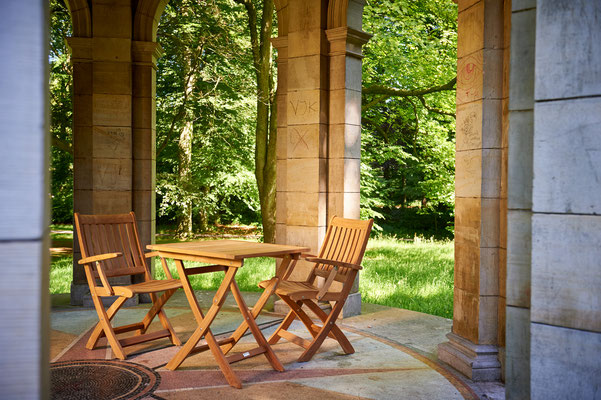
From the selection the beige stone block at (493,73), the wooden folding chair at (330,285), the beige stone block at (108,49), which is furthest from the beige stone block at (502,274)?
the beige stone block at (108,49)

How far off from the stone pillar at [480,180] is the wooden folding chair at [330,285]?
96 centimetres

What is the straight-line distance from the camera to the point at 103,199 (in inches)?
285

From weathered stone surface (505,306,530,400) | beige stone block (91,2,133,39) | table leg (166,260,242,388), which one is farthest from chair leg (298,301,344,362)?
beige stone block (91,2,133,39)

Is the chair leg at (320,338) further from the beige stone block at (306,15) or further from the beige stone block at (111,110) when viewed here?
the beige stone block at (111,110)

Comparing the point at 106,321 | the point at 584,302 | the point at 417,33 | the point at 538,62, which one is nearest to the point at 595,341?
the point at 584,302

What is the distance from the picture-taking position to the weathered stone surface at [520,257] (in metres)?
2.63

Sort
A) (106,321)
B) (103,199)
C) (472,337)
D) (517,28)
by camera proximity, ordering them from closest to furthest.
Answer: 1. (517,28)
2. (472,337)
3. (106,321)
4. (103,199)

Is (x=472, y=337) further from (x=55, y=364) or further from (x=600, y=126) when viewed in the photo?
(x=55, y=364)

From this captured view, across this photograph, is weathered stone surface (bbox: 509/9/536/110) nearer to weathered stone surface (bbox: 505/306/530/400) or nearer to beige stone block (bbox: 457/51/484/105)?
weathered stone surface (bbox: 505/306/530/400)

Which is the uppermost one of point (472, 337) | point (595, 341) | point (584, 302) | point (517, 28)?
point (517, 28)

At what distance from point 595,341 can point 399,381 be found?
2.34m

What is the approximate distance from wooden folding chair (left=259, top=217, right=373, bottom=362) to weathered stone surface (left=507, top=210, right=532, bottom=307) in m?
2.26

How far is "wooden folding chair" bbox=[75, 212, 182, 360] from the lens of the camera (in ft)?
15.9

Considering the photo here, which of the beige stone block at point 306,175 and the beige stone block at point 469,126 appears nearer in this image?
the beige stone block at point 469,126
